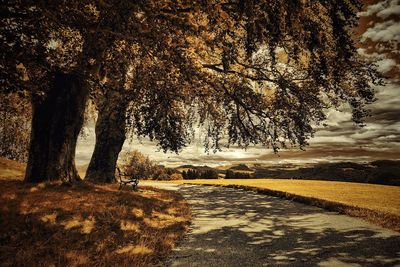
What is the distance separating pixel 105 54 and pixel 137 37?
2.70 meters

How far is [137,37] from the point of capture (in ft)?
24.3

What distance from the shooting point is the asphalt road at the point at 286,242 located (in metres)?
5.39

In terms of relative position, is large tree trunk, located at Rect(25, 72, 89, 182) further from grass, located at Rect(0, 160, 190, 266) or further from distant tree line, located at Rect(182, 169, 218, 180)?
distant tree line, located at Rect(182, 169, 218, 180)

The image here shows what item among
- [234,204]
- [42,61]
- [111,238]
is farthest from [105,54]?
[234,204]

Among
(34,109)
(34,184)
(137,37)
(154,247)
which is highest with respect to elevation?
(137,37)

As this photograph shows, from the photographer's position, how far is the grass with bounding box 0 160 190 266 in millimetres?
5289

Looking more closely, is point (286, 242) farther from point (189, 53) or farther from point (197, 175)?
point (197, 175)

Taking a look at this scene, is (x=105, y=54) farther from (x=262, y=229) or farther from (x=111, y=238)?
(x=262, y=229)

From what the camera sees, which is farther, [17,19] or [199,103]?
[199,103]

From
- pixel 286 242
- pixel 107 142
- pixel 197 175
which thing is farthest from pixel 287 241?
pixel 197 175

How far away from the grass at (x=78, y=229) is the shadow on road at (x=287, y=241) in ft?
2.26

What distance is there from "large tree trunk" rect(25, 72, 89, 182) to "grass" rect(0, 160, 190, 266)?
A: 1.08 m

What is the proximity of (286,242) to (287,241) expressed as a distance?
0.09 m

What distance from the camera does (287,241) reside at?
6789mm
